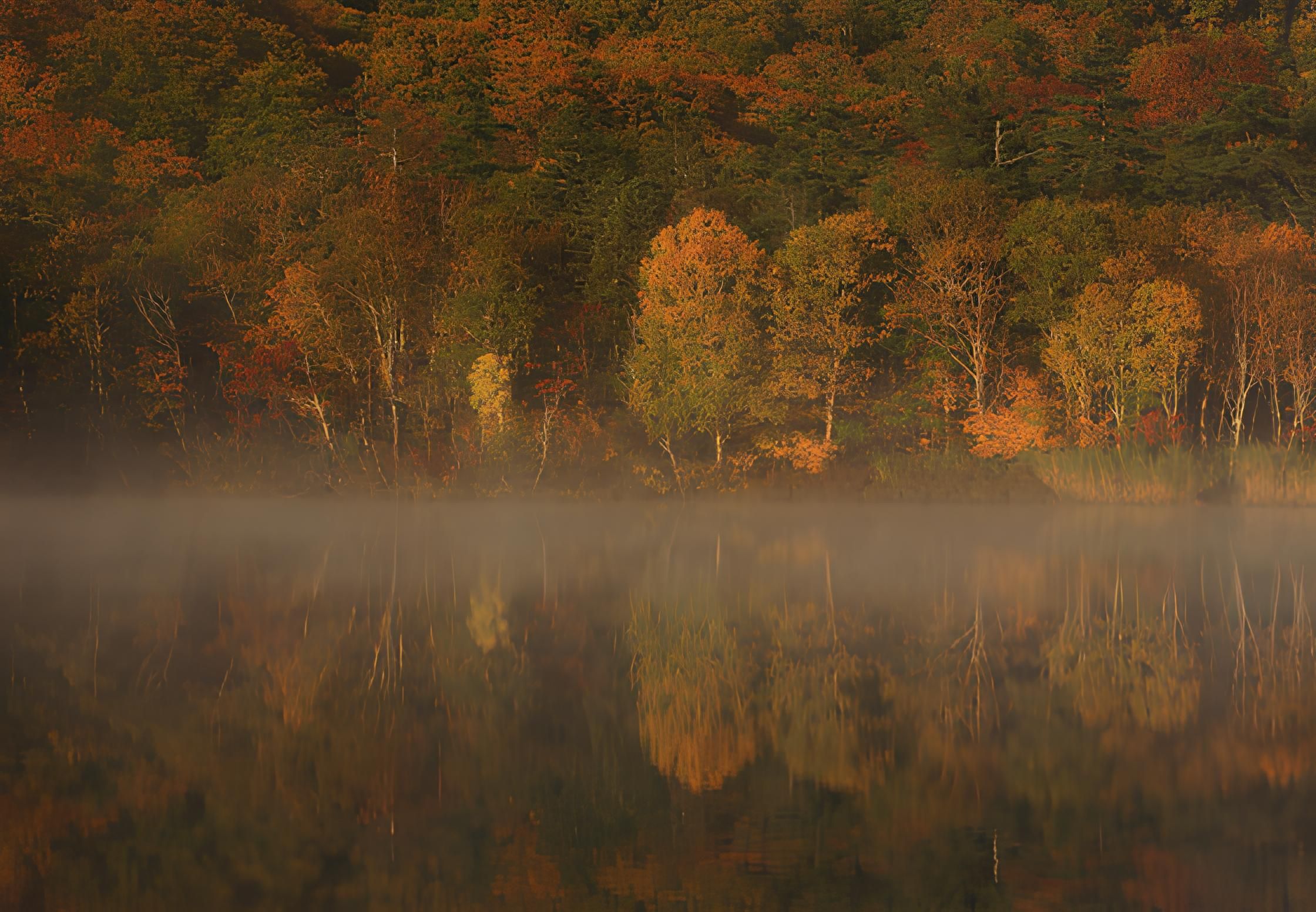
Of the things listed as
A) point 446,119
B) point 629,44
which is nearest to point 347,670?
point 446,119

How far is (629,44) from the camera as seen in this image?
63188 millimetres

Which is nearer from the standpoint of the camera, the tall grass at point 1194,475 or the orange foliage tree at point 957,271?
the tall grass at point 1194,475

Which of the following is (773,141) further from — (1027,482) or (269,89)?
(1027,482)

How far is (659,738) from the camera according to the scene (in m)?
10.4

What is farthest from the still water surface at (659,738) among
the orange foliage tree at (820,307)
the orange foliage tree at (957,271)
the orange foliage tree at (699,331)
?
the orange foliage tree at (957,271)

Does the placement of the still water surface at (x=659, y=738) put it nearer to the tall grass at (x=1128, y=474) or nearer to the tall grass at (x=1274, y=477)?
the tall grass at (x=1128, y=474)

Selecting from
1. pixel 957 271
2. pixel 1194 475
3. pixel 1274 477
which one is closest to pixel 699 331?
pixel 957 271

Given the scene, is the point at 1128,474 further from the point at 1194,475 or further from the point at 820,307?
the point at 820,307

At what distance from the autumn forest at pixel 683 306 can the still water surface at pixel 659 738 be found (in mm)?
16657

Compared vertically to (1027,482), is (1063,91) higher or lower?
higher

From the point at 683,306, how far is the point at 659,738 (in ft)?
92.6

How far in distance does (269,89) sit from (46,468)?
63.4 ft

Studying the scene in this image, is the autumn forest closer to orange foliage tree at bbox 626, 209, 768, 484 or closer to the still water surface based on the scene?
orange foliage tree at bbox 626, 209, 768, 484

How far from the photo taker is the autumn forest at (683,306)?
1481 inches
